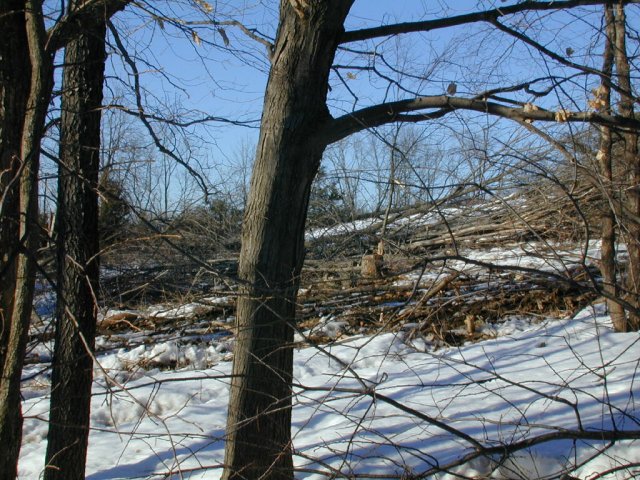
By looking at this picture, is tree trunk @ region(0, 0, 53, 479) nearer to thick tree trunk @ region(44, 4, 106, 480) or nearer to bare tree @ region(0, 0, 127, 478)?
bare tree @ region(0, 0, 127, 478)

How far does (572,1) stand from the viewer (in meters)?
4.17

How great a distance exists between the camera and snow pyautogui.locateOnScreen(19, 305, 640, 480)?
4281 mm

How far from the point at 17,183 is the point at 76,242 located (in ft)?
3.26

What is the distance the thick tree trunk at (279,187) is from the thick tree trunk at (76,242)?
1.28 m

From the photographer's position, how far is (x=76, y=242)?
4680 mm

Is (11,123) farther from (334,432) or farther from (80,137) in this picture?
(334,432)

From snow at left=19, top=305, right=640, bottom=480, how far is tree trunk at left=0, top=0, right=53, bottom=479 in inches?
8.6

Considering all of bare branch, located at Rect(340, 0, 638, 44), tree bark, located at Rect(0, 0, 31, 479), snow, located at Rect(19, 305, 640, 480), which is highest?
bare branch, located at Rect(340, 0, 638, 44)

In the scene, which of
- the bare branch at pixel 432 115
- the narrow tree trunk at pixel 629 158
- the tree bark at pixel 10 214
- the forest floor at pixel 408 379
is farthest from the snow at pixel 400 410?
the bare branch at pixel 432 115

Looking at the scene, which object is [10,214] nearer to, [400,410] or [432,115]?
[432,115]

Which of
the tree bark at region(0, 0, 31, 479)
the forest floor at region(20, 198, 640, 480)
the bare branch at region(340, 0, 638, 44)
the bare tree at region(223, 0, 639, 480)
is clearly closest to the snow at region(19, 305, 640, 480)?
the forest floor at region(20, 198, 640, 480)

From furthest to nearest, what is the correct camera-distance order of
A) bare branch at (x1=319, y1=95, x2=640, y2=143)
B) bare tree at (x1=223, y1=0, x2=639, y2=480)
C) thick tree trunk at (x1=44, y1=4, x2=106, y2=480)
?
thick tree trunk at (x1=44, y1=4, x2=106, y2=480) → bare tree at (x1=223, y1=0, x2=639, y2=480) → bare branch at (x1=319, y1=95, x2=640, y2=143)

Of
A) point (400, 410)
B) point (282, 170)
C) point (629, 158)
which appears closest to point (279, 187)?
point (282, 170)

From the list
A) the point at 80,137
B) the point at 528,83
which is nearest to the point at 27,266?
the point at 80,137
